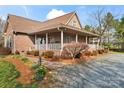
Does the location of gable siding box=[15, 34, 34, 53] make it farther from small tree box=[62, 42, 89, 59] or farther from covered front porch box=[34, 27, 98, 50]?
small tree box=[62, 42, 89, 59]

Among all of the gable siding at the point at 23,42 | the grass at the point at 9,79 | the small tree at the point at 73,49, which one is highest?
the gable siding at the point at 23,42

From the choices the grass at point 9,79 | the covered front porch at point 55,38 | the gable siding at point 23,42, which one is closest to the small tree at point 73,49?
the covered front porch at point 55,38

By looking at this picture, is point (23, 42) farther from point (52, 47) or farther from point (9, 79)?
point (9, 79)

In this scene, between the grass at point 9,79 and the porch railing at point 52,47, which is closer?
the grass at point 9,79

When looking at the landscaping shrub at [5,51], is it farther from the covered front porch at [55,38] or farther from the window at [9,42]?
the covered front porch at [55,38]

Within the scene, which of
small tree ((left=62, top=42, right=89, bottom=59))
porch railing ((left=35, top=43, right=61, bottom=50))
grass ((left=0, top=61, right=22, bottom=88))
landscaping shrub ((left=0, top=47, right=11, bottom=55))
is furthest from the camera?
landscaping shrub ((left=0, top=47, right=11, bottom=55))

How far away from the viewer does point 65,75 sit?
8.66 metres

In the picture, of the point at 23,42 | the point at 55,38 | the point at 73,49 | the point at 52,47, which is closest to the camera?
the point at 73,49

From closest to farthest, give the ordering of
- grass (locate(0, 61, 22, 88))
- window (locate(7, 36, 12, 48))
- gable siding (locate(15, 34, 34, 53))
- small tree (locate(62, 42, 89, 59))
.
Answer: grass (locate(0, 61, 22, 88))
small tree (locate(62, 42, 89, 59))
gable siding (locate(15, 34, 34, 53))
window (locate(7, 36, 12, 48))

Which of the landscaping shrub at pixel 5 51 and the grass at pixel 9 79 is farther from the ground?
the landscaping shrub at pixel 5 51

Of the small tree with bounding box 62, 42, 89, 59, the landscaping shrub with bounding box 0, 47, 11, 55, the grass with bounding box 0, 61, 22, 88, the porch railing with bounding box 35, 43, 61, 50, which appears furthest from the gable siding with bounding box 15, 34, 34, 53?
the grass with bounding box 0, 61, 22, 88

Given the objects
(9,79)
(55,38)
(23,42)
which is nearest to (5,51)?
(23,42)
